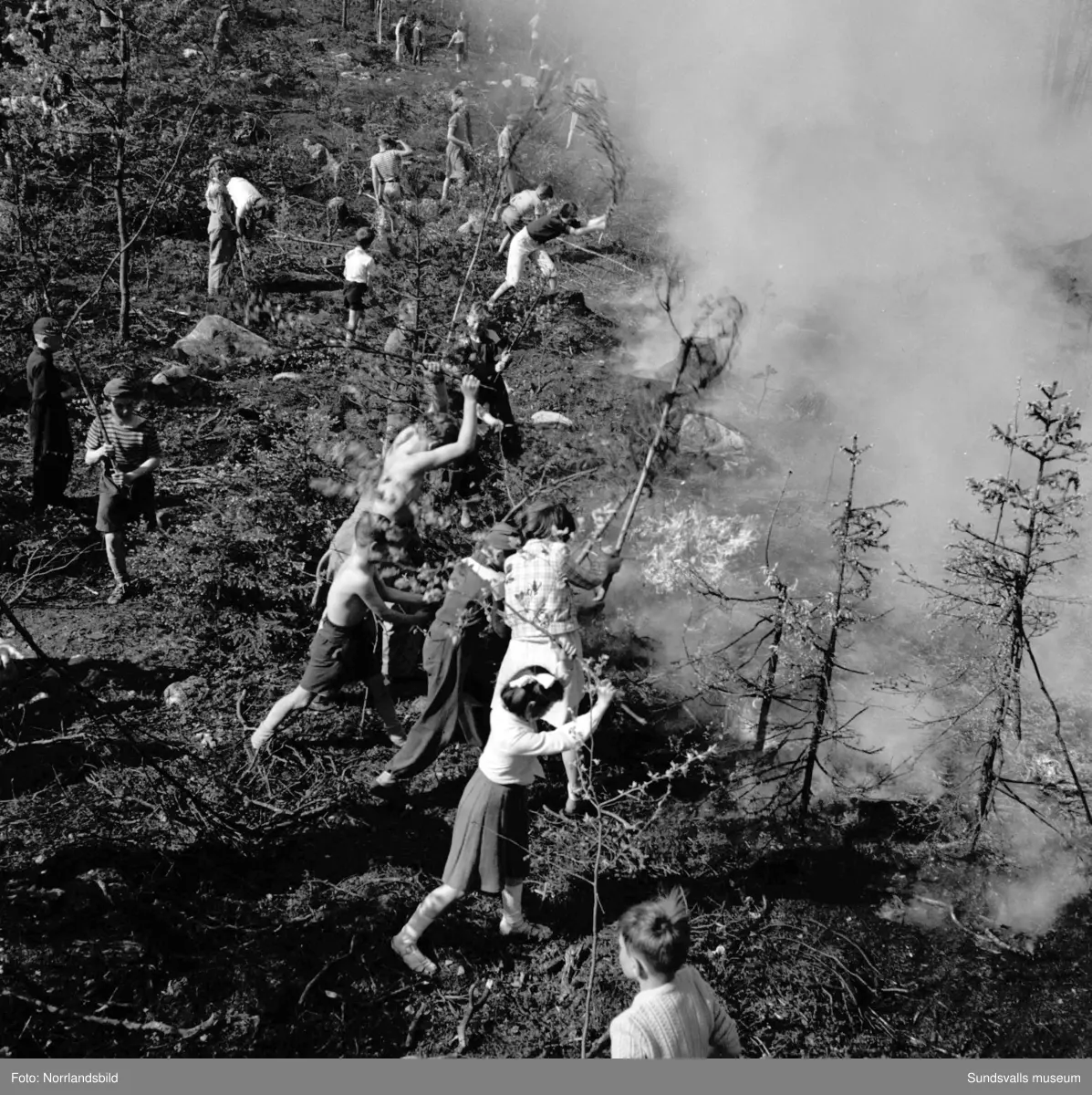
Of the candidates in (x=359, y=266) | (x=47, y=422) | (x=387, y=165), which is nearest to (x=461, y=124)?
(x=387, y=165)

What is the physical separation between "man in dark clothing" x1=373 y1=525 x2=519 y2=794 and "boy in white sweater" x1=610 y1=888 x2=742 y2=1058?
1.97m

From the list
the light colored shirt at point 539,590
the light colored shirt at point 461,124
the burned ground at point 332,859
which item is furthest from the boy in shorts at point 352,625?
the light colored shirt at point 461,124

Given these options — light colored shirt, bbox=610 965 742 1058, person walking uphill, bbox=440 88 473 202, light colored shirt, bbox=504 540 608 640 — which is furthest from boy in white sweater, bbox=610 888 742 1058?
person walking uphill, bbox=440 88 473 202

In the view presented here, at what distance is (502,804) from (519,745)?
0.29m

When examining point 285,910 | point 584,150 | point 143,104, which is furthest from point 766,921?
point 584,150

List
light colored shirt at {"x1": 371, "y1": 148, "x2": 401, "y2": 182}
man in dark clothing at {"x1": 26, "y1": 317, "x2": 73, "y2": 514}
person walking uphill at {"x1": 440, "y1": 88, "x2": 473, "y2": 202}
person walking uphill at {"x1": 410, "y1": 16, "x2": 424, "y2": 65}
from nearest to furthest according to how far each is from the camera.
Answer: man in dark clothing at {"x1": 26, "y1": 317, "x2": 73, "y2": 514}, light colored shirt at {"x1": 371, "y1": 148, "x2": 401, "y2": 182}, person walking uphill at {"x1": 440, "y1": 88, "x2": 473, "y2": 202}, person walking uphill at {"x1": 410, "y1": 16, "x2": 424, "y2": 65}

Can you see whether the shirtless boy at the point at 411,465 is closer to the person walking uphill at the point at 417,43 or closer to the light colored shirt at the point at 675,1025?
the light colored shirt at the point at 675,1025

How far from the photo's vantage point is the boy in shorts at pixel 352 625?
14.0 feet

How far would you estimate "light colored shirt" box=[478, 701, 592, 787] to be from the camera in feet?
11.1

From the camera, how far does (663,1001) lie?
2.57 metres

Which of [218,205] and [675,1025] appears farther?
[218,205]

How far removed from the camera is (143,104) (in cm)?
984

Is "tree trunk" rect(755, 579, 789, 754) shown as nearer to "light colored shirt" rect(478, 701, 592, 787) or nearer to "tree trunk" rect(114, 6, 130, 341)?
"light colored shirt" rect(478, 701, 592, 787)

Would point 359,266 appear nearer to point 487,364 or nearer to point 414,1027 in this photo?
Result: point 487,364
